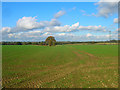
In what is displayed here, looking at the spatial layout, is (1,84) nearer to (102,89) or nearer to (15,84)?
(15,84)

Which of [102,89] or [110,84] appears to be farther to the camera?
[110,84]

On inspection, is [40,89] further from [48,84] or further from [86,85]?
[86,85]

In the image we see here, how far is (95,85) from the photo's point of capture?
774 centimetres

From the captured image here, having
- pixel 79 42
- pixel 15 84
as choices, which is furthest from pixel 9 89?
pixel 79 42

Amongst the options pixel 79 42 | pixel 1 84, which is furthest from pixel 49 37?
pixel 1 84

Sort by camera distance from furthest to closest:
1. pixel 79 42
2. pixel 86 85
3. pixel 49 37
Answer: pixel 79 42
pixel 49 37
pixel 86 85

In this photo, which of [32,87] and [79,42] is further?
[79,42]

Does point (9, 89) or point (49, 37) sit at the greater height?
point (49, 37)

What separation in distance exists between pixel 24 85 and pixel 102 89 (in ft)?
21.4

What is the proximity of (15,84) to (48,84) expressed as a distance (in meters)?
2.97

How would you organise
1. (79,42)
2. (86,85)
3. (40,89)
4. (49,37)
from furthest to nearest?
(79,42) < (49,37) < (86,85) < (40,89)

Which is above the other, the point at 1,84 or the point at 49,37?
the point at 49,37

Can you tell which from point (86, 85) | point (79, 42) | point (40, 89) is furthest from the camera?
point (79, 42)

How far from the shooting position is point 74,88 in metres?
7.24
